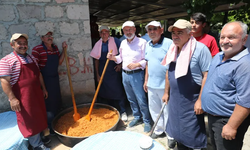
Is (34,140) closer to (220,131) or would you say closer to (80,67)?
(80,67)

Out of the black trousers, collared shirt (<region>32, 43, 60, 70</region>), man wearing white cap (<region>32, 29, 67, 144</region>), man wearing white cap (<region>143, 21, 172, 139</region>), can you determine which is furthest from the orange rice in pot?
the black trousers

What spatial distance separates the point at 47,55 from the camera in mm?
2758

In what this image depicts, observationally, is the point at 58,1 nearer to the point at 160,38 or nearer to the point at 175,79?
the point at 160,38

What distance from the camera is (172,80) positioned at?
204 centimetres

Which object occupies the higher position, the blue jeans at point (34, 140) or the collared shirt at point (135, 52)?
the collared shirt at point (135, 52)

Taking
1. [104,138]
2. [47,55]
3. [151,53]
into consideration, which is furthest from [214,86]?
[47,55]

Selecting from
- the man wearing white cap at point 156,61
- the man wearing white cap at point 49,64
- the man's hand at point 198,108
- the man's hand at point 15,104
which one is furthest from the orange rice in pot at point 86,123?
the man's hand at point 198,108

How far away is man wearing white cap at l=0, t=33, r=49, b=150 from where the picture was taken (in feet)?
7.04

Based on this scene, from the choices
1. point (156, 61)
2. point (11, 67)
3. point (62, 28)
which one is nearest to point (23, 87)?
point (11, 67)

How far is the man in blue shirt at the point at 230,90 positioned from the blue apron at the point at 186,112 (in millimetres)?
226

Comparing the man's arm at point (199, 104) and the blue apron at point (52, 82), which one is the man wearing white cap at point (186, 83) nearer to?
the man's arm at point (199, 104)

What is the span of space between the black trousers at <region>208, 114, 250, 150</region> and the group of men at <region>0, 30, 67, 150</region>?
8.20 ft

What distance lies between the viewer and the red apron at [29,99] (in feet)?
7.39

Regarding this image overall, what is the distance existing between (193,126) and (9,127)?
9.79 ft
